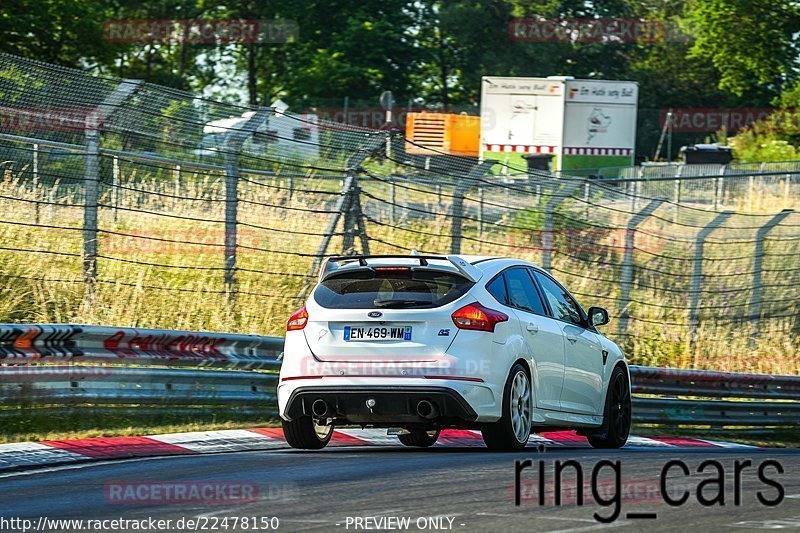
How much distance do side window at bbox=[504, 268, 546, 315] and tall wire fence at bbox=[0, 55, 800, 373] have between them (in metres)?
3.27

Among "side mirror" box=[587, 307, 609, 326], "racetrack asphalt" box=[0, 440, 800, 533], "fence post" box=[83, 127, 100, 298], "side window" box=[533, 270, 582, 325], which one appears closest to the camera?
"racetrack asphalt" box=[0, 440, 800, 533]

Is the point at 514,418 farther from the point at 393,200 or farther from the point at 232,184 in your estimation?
the point at 393,200

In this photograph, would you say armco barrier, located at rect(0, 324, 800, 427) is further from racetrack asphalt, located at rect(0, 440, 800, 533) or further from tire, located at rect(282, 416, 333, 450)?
tire, located at rect(282, 416, 333, 450)

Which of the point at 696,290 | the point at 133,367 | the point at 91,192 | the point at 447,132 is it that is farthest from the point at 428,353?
the point at 447,132

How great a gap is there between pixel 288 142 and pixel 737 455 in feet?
19.8

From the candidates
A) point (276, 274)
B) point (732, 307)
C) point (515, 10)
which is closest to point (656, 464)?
point (276, 274)

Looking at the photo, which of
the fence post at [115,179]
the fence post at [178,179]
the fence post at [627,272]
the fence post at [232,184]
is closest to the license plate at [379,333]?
the fence post at [115,179]

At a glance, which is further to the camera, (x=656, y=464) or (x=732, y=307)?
(x=732, y=307)

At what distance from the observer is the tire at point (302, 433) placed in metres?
10.7

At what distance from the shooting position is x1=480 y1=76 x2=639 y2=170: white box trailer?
4428 cm

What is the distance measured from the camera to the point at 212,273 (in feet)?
49.4

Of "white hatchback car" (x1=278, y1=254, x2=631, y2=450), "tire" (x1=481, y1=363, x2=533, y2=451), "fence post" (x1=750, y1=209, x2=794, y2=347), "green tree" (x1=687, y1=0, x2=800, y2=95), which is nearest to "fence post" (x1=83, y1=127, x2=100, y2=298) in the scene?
"white hatchback car" (x1=278, y1=254, x2=631, y2=450)

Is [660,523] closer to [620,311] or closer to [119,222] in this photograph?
[119,222]

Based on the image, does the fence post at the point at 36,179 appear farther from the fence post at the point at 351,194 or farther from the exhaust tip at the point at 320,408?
the exhaust tip at the point at 320,408
